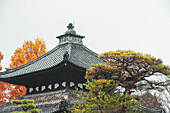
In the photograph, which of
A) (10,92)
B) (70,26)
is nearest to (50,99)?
(70,26)

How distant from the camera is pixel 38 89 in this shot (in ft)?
47.0

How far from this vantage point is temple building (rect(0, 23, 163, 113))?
11781 millimetres

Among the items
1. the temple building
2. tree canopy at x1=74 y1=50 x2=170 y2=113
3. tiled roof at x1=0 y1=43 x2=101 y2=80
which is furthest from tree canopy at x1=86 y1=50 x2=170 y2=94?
tiled roof at x1=0 y1=43 x2=101 y2=80

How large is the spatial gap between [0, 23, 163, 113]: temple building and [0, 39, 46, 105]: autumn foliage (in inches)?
389

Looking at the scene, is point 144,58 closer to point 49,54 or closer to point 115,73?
point 115,73

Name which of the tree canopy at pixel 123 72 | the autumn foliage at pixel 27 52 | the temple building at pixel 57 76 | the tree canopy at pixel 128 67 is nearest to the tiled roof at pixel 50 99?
the temple building at pixel 57 76

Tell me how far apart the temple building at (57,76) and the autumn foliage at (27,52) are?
1047cm

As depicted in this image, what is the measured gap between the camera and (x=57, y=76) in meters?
13.0

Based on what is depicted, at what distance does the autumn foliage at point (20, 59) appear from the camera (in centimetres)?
2497

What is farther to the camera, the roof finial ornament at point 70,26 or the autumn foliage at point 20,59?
the autumn foliage at point 20,59

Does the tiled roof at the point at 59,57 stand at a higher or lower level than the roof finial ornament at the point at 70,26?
lower

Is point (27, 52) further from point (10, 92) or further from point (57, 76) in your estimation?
point (57, 76)

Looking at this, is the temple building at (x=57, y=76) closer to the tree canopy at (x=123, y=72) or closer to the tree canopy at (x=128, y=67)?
the tree canopy at (x=123, y=72)

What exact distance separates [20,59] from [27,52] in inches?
53.8
